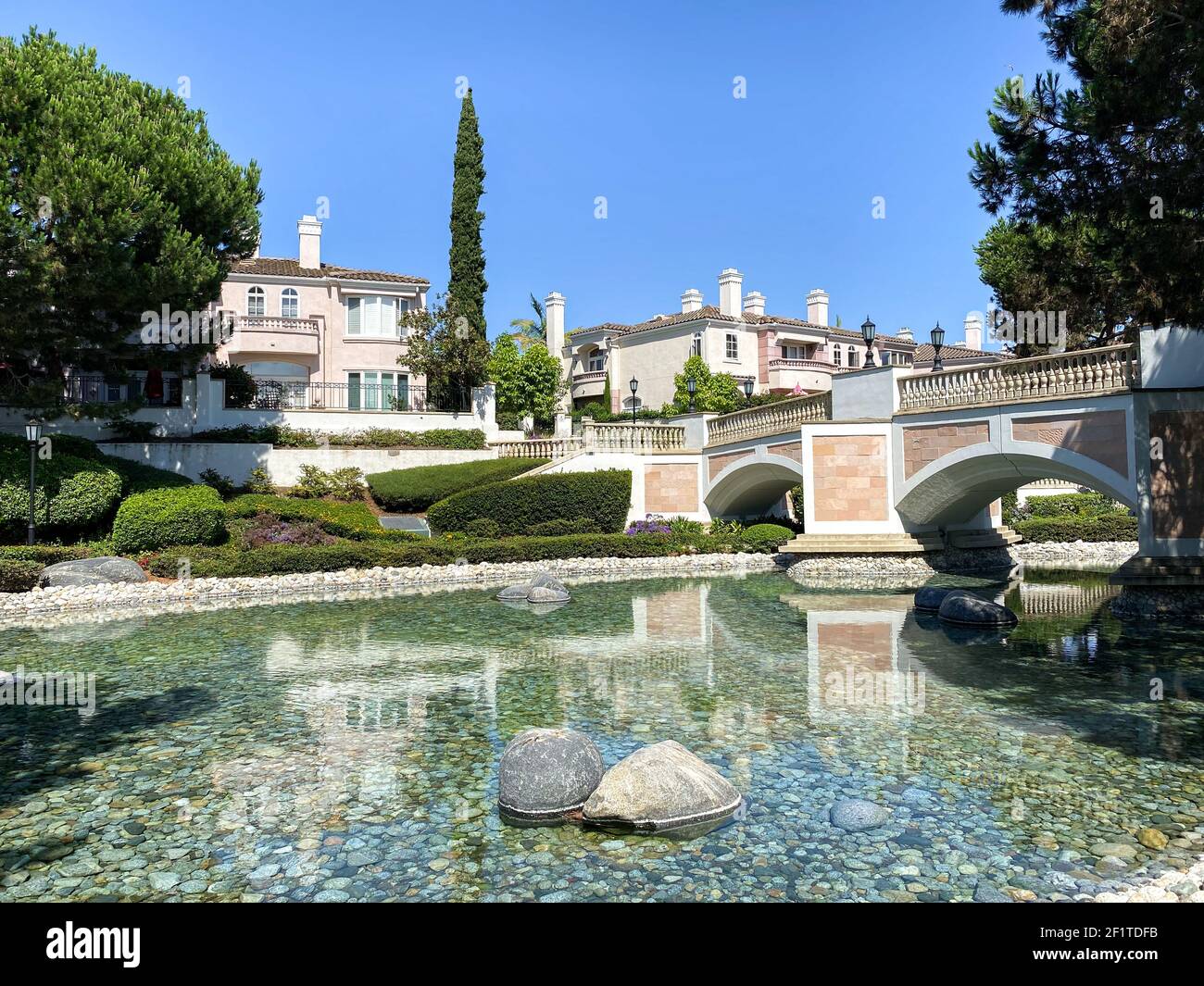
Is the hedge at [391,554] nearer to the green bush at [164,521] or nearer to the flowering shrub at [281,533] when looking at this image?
the flowering shrub at [281,533]

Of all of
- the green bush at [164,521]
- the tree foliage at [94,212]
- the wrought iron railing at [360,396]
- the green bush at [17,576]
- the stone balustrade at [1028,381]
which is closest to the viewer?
the stone balustrade at [1028,381]

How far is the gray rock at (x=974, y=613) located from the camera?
16625 mm

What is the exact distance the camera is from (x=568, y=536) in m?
27.6

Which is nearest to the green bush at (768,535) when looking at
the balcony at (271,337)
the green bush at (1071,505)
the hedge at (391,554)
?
the hedge at (391,554)

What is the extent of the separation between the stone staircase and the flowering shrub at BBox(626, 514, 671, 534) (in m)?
6.38

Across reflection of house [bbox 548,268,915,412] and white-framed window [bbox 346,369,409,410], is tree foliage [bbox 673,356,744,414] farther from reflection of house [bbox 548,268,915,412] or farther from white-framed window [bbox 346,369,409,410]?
white-framed window [bbox 346,369,409,410]

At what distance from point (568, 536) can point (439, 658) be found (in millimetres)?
13858

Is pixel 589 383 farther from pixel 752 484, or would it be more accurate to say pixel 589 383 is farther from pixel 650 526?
pixel 650 526

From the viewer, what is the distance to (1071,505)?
3528 cm

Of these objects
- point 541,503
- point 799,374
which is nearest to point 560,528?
point 541,503

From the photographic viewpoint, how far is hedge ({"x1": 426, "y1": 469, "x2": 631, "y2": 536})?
28.6 m

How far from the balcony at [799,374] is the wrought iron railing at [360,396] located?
2463 cm
